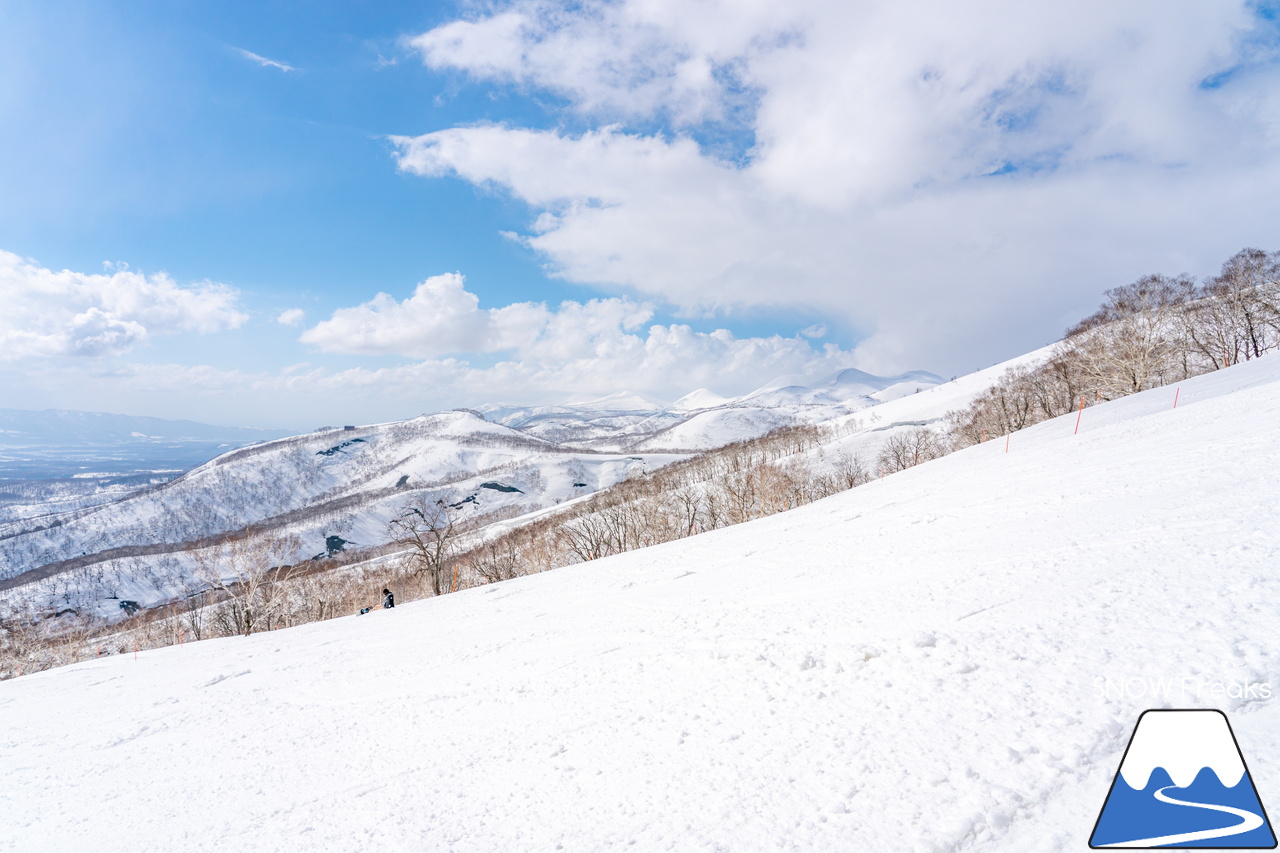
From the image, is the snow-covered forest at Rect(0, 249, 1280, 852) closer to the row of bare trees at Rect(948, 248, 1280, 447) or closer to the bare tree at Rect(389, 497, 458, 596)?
the bare tree at Rect(389, 497, 458, 596)

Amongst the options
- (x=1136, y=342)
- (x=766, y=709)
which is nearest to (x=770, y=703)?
(x=766, y=709)

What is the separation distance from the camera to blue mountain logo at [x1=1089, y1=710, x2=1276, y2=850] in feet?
9.95

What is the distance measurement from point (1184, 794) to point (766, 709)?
303cm

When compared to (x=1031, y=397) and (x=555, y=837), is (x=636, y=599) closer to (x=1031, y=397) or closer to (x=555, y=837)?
(x=555, y=837)

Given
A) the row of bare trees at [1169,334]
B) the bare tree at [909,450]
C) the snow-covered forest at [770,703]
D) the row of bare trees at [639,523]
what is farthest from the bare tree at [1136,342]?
the snow-covered forest at [770,703]

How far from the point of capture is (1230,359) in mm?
48938

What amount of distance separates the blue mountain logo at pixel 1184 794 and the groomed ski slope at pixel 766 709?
0.14 metres

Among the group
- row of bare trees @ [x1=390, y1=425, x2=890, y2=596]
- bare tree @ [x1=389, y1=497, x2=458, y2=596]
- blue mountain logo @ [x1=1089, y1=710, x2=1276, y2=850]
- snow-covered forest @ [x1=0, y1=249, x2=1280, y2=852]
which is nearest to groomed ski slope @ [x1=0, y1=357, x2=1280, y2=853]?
snow-covered forest @ [x1=0, y1=249, x2=1280, y2=852]

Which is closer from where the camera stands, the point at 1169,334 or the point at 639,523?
the point at 1169,334

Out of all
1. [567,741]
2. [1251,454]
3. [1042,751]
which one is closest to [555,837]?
[567,741]

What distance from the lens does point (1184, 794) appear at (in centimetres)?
328

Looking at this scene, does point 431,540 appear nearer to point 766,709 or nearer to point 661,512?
point 661,512

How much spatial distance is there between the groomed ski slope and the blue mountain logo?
0.14m

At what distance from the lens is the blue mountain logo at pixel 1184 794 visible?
9.95 feet
